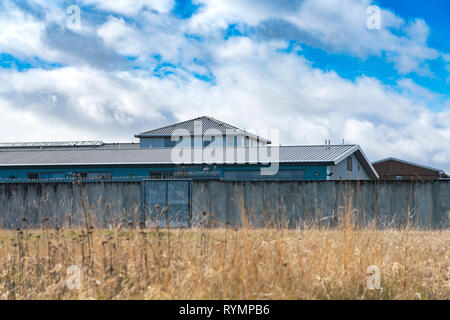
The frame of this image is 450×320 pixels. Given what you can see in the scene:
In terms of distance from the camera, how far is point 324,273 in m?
5.65

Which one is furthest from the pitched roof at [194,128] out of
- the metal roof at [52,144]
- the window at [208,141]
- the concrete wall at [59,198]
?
the concrete wall at [59,198]

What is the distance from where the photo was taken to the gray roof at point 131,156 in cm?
2475

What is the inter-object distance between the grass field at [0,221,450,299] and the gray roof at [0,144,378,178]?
1771 cm

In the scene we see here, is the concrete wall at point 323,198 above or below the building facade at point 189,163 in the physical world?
below

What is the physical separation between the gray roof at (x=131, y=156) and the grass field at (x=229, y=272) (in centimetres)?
1771

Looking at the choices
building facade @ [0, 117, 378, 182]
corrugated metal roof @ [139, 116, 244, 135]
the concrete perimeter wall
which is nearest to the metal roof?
corrugated metal roof @ [139, 116, 244, 135]

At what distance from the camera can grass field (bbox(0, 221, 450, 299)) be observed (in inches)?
204

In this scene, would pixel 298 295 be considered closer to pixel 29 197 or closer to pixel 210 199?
pixel 210 199

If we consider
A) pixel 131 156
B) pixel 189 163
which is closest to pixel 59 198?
pixel 189 163

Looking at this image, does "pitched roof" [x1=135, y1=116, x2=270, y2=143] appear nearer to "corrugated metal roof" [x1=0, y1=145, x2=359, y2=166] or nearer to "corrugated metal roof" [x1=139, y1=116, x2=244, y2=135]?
"corrugated metal roof" [x1=139, y1=116, x2=244, y2=135]

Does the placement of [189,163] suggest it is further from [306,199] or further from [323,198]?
[323,198]

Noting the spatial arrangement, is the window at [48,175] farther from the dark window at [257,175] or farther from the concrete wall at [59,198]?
the concrete wall at [59,198]
